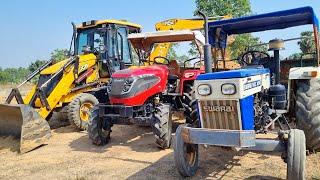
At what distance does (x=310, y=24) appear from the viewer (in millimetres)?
6215

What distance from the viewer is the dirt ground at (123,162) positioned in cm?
533

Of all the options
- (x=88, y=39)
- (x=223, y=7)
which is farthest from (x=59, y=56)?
(x=88, y=39)

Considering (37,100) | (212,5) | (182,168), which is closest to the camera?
(182,168)

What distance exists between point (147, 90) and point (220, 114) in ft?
9.25

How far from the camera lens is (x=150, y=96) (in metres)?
7.29

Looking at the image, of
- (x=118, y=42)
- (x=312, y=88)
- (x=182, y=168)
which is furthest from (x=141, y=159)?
(x=118, y=42)

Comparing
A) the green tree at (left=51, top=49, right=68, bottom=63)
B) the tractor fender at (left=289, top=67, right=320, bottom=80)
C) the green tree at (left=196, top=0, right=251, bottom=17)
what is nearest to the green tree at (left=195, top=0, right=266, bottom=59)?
the green tree at (left=196, top=0, right=251, bottom=17)

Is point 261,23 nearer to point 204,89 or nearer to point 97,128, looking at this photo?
point 204,89

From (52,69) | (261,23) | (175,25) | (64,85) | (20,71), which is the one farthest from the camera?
(20,71)

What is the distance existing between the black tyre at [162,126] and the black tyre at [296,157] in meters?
2.92

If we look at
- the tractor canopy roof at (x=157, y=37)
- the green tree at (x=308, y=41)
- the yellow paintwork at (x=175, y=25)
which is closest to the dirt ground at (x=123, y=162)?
the green tree at (x=308, y=41)

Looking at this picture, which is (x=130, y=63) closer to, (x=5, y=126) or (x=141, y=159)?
(x=5, y=126)

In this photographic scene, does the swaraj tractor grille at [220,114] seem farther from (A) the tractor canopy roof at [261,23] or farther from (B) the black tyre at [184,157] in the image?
(A) the tractor canopy roof at [261,23]

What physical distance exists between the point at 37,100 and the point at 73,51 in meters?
2.23
